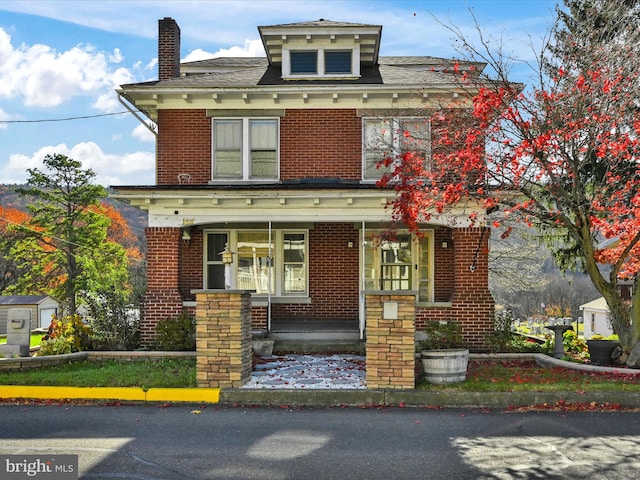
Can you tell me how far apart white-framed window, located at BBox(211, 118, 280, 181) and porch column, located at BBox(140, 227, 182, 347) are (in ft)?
7.66

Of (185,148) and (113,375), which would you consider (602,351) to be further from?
(185,148)

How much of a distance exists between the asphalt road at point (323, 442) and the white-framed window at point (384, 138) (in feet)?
26.5

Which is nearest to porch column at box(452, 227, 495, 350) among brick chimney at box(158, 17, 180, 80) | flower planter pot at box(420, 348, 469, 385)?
flower planter pot at box(420, 348, 469, 385)

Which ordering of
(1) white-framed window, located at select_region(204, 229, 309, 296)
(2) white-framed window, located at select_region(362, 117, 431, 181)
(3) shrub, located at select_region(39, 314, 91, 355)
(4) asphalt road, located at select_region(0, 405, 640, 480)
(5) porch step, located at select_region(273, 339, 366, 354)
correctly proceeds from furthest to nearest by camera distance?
(1) white-framed window, located at select_region(204, 229, 309, 296) < (2) white-framed window, located at select_region(362, 117, 431, 181) < (5) porch step, located at select_region(273, 339, 366, 354) < (3) shrub, located at select_region(39, 314, 91, 355) < (4) asphalt road, located at select_region(0, 405, 640, 480)

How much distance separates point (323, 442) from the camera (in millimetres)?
7941

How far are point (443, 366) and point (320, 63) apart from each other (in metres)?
10.1

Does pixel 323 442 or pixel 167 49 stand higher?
pixel 167 49

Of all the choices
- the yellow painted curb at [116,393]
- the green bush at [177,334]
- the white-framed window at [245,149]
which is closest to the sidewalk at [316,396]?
the yellow painted curb at [116,393]

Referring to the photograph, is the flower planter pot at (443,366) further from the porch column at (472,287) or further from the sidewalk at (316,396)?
the porch column at (472,287)

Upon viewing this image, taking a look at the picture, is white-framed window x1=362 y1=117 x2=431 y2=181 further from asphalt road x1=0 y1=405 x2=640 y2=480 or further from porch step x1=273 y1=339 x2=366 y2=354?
asphalt road x1=0 y1=405 x2=640 y2=480

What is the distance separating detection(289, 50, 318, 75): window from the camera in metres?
17.9

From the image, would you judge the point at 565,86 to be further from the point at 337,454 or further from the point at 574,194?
the point at 337,454

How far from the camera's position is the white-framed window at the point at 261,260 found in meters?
17.2

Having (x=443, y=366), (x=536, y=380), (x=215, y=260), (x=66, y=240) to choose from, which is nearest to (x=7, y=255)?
(x=66, y=240)
